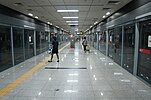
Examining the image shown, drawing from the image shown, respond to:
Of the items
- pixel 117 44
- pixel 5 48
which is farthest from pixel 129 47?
pixel 5 48

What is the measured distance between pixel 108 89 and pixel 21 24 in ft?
23.2

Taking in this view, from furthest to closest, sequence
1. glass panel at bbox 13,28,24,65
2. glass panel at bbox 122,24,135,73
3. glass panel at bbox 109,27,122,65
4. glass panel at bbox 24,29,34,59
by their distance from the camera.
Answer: glass panel at bbox 24,29,34,59 → glass panel at bbox 13,28,24,65 → glass panel at bbox 109,27,122,65 → glass panel at bbox 122,24,135,73

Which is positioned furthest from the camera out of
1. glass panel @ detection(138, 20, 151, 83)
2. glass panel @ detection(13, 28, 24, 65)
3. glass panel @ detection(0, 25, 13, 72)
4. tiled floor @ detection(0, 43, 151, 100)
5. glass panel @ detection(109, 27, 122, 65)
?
glass panel @ detection(13, 28, 24, 65)

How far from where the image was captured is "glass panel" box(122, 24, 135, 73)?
683 cm

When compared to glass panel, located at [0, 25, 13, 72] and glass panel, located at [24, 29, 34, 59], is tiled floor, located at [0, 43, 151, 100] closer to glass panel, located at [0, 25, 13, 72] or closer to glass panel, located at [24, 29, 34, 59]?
glass panel, located at [0, 25, 13, 72]

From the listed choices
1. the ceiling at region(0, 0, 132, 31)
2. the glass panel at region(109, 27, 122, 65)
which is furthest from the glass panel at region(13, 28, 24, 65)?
the glass panel at region(109, 27, 122, 65)

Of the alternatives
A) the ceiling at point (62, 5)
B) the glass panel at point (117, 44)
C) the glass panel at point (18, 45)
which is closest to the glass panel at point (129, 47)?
the glass panel at point (117, 44)

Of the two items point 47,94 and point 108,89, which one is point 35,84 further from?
point 108,89

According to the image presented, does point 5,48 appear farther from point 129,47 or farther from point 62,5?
point 129,47

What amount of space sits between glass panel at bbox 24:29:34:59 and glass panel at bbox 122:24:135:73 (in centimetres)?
632

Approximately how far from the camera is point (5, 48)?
7.94 meters

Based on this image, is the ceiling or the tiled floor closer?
the tiled floor

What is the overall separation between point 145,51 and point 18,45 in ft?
22.6

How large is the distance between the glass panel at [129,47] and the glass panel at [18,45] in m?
5.54
